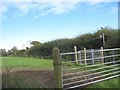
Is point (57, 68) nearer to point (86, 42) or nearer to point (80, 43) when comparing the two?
point (86, 42)

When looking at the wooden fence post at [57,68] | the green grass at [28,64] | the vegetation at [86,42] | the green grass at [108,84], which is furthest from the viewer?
the vegetation at [86,42]

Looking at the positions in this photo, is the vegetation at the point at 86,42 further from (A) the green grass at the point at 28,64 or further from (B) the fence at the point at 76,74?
(B) the fence at the point at 76,74

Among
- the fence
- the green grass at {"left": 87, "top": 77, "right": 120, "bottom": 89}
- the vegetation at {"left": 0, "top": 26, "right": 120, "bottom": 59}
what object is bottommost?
the green grass at {"left": 87, "top": 77, "right": 120, "bottom": 89}

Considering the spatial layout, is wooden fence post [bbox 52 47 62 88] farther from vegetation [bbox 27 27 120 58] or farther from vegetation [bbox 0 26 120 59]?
vegetation [bbox 27 27 120 58]

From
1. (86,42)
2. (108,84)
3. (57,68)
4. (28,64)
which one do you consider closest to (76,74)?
(108,84)

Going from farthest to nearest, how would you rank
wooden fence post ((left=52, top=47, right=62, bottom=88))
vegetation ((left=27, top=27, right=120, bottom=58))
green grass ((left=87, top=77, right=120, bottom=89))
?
vegetation ((left=27, top=27, right=120, bottom=58)), green grass ((left=87, top=77, right=120, bottom=89)), wooden fence post ((left=52, top=47, right=62, bottom=88))

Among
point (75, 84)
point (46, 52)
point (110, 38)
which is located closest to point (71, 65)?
point (75, 84)

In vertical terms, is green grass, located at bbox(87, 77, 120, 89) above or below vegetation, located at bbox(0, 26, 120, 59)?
below

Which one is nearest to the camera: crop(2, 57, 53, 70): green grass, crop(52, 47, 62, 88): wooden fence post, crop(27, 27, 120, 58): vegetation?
crop(52, 47, 62, 88): wooden fence post

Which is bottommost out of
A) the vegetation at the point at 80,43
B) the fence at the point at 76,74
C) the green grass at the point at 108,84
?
the green grass at the point at 108,84

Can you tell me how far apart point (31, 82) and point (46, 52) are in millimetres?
16674

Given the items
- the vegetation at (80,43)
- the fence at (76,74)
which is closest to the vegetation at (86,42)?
the vegetation at (80,43)

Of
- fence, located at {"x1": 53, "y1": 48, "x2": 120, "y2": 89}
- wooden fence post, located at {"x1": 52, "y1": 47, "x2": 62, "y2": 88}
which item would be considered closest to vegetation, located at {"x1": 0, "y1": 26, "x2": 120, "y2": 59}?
fence, located at {"x1": 53, "y1": 48, "x2": 120, "y2": 89}

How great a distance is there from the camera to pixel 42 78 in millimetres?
8719
